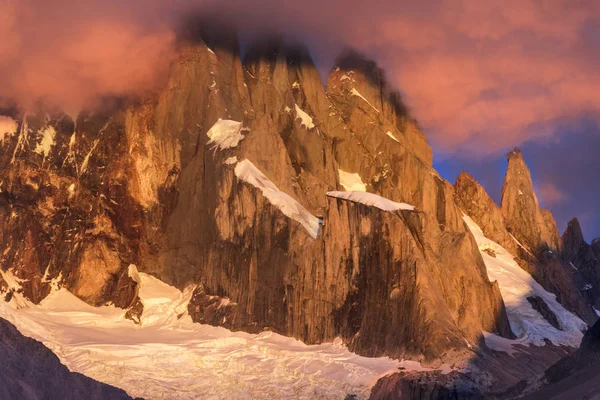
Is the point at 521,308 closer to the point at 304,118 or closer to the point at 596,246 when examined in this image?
the point at 304,118

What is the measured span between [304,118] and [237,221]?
23315mm

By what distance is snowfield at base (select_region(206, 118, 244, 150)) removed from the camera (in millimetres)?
112375

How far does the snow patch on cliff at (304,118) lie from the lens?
126 m

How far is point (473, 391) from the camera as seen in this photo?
90.2m

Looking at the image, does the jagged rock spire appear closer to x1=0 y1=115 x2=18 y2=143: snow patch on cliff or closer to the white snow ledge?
the white snow ledge

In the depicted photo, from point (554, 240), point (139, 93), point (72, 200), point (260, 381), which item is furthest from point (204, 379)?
point (554, 240)

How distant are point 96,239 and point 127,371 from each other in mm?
22619

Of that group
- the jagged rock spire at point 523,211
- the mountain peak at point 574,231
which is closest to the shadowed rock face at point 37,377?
the jagged rock spire at point 523,211

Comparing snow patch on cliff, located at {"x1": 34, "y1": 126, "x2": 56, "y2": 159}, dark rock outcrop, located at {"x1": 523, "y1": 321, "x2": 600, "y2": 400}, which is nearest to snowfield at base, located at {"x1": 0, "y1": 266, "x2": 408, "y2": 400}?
snow patch on cliff, located at {"x1": 34, "y1": 126, "x2": 56, "y2": 159}

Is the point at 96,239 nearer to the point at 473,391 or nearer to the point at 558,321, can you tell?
the point at 473,391

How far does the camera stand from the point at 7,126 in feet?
371

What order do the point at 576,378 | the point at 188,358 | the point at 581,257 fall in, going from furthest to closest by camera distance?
the point at 581,257 → the point at 188,358 → the point at 576,378

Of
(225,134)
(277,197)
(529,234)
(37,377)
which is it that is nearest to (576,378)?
(37,377)

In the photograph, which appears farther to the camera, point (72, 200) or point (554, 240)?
point (554, 240)
